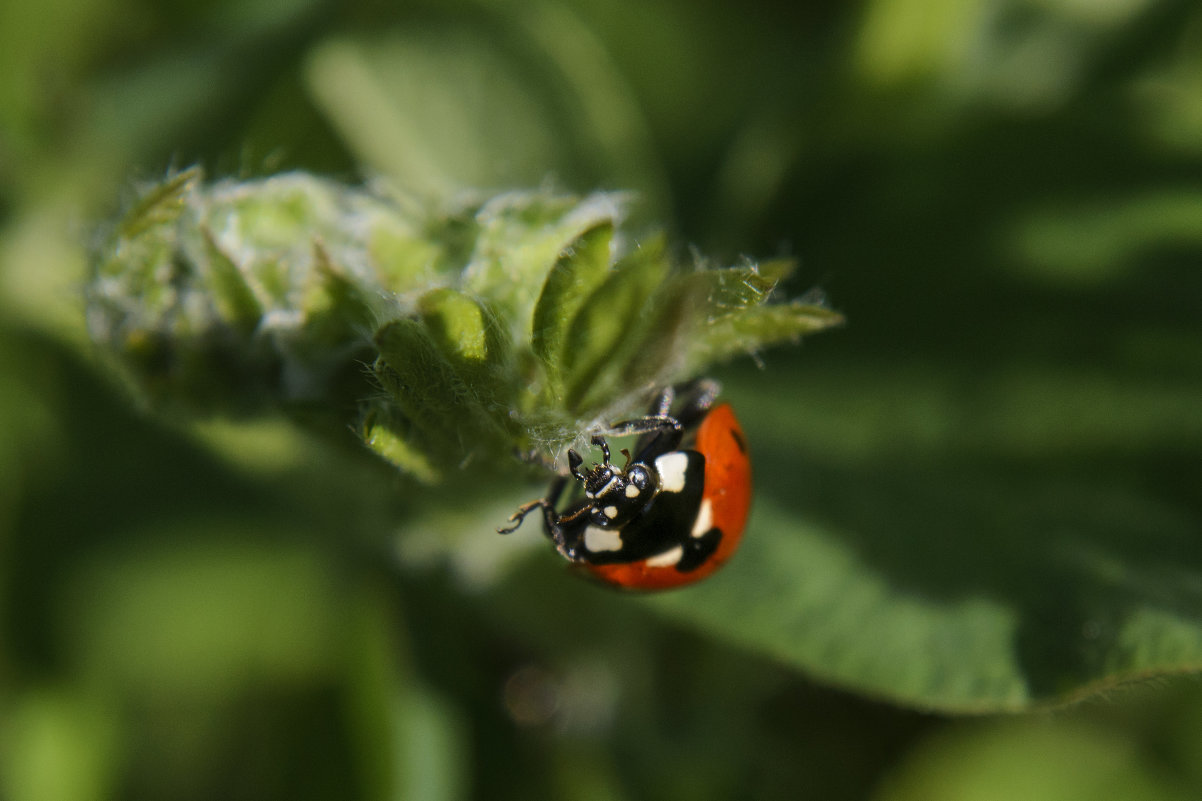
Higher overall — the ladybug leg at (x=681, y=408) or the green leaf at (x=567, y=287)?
the green leaf at (x=567, y=287)

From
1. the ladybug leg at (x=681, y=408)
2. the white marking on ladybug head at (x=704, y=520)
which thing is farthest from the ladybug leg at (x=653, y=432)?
the white marking on ladybug head at (x=704, y=520)

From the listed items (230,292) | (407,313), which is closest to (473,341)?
(407,313)

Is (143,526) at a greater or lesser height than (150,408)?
lesser

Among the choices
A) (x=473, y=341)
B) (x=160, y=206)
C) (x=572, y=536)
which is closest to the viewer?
(x=473, y=341)

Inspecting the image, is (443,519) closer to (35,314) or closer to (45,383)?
(35,314)

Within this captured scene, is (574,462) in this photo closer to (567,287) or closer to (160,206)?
(567,287)

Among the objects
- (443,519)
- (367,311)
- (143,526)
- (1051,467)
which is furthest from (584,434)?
(143,526)

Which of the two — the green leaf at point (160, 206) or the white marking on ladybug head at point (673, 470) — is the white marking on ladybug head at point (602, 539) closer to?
the white marking on ladybug head at point (673, 470)

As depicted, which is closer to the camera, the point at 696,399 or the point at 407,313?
the point at 407,313
